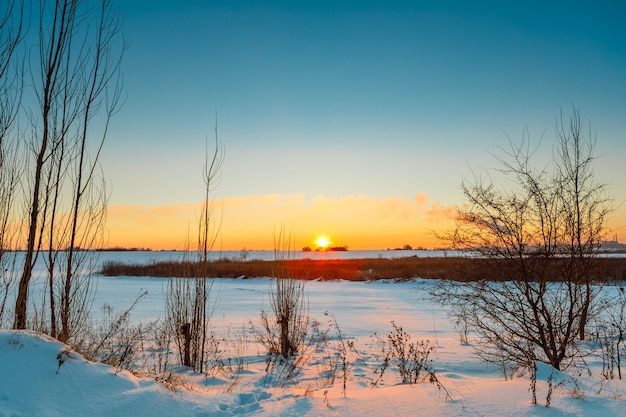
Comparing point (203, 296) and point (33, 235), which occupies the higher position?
point (33, 235)

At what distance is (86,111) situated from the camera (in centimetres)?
505

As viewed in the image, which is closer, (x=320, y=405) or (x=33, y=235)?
(x=320, y=405)

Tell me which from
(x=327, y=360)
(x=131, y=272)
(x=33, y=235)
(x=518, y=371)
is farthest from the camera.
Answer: (x=131, y=272)

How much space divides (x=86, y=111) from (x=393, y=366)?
246 inches

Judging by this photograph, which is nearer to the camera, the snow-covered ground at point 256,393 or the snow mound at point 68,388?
the snow mound at point 68,388

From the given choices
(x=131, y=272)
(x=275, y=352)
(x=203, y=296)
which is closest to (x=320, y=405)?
(x=203, y=296)

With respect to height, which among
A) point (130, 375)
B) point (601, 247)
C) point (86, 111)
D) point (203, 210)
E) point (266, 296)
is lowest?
point (266, 296)

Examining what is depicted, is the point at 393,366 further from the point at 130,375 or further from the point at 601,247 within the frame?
the point at 130,375

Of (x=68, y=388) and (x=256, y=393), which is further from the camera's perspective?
(x=256, y=393)

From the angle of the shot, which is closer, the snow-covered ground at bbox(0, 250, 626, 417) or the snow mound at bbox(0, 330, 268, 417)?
the snow mound at bbox(0, 330, 268, 417)

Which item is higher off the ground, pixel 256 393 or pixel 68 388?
pixel 68 388

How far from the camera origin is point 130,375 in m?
3.80

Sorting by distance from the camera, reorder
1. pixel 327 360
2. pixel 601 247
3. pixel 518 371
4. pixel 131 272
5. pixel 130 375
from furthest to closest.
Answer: pixel 131 272, pixel 327 360, pixel 601 247, pixel 518 371, pixel 130 375

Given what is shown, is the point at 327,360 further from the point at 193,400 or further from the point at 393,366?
the point at 193,400
